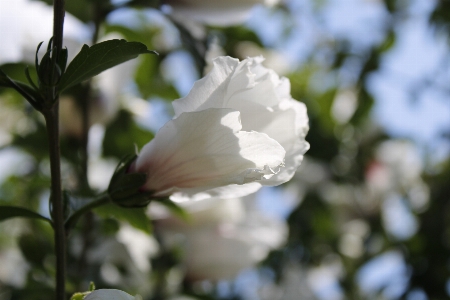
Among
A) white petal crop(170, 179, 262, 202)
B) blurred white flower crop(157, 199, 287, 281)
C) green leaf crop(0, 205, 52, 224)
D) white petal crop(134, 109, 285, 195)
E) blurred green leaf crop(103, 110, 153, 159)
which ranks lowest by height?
blurred white flower crop(157, 199, 287, 281)

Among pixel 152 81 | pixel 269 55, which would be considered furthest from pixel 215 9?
pixel 269 55

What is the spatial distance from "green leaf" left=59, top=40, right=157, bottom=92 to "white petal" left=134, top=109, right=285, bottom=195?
0.08 m

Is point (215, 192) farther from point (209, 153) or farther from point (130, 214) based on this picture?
point (130, 214)

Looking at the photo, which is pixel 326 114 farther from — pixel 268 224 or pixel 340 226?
pixel 268 224

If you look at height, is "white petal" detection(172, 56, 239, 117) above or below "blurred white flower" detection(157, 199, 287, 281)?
above

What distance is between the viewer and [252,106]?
54cm

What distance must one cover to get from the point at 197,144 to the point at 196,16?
38 centimetres

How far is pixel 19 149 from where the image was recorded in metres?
1.17

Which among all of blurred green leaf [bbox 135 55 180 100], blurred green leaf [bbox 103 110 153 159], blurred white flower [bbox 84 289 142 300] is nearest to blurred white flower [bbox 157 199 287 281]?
blurred green leaf [bbox 103 110 153 159]

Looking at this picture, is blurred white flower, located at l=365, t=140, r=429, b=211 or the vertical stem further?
blurred white flower, located at l=365, t=140, r=429, b=211

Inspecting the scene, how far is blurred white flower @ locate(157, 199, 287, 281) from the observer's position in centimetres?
112

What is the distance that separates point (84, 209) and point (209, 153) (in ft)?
0.46

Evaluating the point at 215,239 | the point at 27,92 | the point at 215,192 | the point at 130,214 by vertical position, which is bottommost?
the point at 215,239

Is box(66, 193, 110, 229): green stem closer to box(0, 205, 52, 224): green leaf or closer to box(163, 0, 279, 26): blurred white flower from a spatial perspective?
box(0, 205, 52, 224): green leaf
